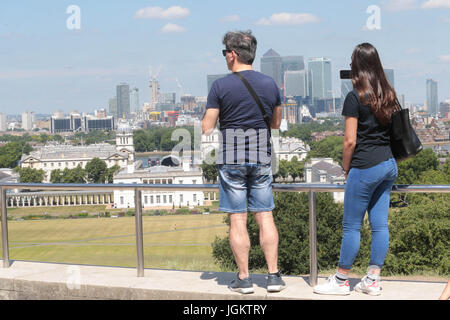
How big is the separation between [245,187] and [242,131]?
373 mm

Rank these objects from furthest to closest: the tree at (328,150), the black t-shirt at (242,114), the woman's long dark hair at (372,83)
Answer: the tree at (328,150) < the black t-shirt at (242,114) < the woman's long dark hair at (372,83)

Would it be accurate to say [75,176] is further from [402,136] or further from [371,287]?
→ [402,136]

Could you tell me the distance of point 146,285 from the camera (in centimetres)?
433

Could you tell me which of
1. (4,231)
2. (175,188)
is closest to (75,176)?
(4,231)

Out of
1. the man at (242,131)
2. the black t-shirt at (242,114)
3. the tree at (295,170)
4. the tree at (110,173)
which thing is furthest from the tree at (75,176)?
the black t-shirt at (242,114)

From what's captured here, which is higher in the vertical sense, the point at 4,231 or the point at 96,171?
the point at 4,231

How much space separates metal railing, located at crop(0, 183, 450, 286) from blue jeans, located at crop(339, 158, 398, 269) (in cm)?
27

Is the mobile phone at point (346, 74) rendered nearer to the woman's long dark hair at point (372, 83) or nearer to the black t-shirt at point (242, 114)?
the woman's long dark hair at point (372, 83)

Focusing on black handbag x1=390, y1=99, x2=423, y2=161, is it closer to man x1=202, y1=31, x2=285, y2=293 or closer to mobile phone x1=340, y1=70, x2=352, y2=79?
mobile phone x1=340, y1=70, x2=352, y2=79

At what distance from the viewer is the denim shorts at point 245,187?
3.75m

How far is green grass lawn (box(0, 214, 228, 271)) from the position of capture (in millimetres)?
4746

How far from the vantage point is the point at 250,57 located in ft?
12.3

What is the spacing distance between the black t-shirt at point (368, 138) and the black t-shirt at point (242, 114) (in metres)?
0.48
